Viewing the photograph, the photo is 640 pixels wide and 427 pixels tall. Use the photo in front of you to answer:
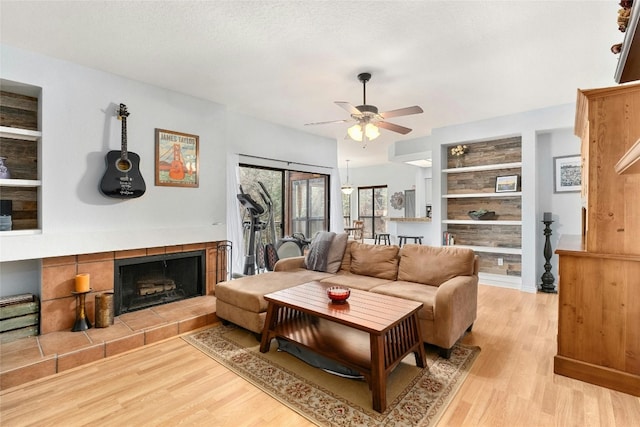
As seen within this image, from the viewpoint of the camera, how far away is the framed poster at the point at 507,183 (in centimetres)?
474

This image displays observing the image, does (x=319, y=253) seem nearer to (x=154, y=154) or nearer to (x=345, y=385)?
(x=345, y=385)

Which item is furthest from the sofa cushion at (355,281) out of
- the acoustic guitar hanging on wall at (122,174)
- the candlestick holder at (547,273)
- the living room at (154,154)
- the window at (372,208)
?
the window at (372,208)

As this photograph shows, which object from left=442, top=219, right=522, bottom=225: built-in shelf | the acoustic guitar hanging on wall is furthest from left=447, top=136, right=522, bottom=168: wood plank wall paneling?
the acoustic guitar hanging on wall

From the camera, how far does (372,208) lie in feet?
34.3

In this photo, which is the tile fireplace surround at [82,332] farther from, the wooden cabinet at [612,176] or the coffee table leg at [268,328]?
the wooden cabinet at [612,176]

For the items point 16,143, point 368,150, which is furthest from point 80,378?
point 368,150

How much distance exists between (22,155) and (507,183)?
5.92 m

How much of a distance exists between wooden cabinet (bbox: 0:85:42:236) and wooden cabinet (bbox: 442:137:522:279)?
5.30 metres

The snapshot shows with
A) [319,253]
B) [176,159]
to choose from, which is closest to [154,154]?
[176,159]

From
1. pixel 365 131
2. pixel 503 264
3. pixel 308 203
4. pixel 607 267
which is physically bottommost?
pixel 503 264

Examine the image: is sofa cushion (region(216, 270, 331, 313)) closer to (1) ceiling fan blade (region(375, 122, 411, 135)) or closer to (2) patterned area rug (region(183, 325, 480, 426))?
(2) patterned area rug (region(183, 325, 480, 426))

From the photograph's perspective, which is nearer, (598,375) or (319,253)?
(598,375)

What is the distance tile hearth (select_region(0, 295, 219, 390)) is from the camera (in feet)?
7.57

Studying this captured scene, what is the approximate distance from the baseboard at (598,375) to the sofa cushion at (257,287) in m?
2.14
